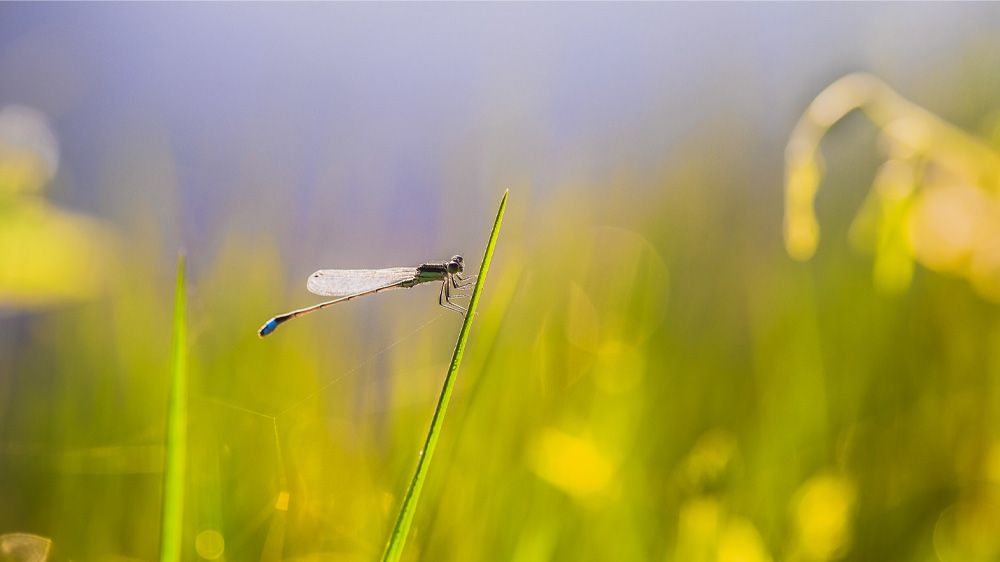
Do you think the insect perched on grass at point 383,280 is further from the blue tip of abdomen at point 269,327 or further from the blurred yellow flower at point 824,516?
the blurred yellow flower at point 824,516

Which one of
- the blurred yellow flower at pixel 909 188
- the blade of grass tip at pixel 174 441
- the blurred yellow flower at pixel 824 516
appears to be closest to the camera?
the blade of grass tip at pixel 174 441

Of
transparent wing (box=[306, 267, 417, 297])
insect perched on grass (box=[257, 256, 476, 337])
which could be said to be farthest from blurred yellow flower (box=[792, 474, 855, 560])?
transparent wing (box=[306, 267, 417, 297])

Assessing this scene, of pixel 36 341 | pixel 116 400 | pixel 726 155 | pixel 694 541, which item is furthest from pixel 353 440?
pixel 726 155

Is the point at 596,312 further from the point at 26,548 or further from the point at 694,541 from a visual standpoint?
the point at 26,548

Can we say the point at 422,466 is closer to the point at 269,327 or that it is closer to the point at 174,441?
the point at 174,441

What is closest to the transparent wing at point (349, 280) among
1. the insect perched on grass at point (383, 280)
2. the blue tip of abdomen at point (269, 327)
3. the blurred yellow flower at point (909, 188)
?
the insect perched on grass at point (383, 280)

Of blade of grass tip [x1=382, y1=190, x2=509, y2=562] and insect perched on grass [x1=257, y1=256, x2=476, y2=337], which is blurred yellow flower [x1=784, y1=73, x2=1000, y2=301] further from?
insect perched on grass [x1=257, y1=256, x2=476, y2=337]

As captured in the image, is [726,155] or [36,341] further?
[726,155]
